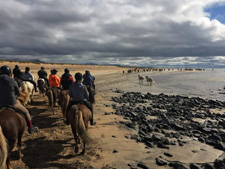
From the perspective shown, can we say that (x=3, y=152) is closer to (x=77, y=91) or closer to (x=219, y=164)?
(x=77, y=91)

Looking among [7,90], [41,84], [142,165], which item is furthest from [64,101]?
[41,84]

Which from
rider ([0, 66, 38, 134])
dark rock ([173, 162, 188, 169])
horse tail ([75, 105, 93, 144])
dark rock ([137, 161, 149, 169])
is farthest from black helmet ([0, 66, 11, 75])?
dark rock ([173, 162, 188, 169])

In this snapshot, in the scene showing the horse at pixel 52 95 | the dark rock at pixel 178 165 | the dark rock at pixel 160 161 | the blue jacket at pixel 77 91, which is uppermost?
the blue jacket at pixel 77 91

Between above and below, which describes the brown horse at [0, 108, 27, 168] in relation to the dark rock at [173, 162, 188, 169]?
above

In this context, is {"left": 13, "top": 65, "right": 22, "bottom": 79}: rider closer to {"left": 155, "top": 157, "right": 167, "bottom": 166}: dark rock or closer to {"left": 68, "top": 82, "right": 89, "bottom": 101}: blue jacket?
{"left": 68, "top": 82, "right": 89, "bottom": 101}: blue jacket

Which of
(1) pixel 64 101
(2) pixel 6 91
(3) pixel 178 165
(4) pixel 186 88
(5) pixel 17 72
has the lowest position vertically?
(3) pixel 178 165

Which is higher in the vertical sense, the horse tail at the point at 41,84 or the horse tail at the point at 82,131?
the horse tail at the point at 41,84

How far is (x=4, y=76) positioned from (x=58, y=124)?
194 inches

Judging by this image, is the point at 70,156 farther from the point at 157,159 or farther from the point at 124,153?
the point at 157,159

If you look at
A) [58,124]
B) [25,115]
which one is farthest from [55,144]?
[58,124]

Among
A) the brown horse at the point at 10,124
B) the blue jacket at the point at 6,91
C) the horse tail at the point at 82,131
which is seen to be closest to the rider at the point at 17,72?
the blue jacket at the point at 6,91

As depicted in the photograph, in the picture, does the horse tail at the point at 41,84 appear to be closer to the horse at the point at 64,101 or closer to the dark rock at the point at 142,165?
the horse at the point at 64,101

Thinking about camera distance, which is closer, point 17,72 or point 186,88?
point 17,72

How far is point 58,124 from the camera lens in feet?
32.6
